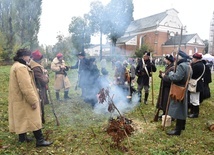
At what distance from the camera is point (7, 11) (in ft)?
44.7

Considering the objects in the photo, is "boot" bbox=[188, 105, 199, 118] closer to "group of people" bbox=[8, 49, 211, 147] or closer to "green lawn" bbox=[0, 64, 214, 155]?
"group of people" bbox=[8, 49, 211, 147]

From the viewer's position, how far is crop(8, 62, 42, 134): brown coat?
3.61 meters

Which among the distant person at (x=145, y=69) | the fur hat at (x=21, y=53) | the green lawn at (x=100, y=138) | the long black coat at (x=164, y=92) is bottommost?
the green lawn at (x=100, y=138)

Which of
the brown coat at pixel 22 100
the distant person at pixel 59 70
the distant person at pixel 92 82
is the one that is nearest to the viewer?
the brown coat at pixel 22 100

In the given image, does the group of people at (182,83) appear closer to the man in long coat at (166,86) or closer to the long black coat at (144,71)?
the man in long coat at (166,86)

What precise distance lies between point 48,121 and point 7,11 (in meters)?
11.0

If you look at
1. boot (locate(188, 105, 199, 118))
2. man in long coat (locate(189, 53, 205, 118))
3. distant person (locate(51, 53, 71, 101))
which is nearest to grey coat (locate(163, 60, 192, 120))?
man in long coat (locate(189, 53, 205, 118))

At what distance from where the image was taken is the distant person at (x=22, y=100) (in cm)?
361

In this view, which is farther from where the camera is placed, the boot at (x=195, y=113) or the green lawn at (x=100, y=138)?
the boot at (x=195, y=113)

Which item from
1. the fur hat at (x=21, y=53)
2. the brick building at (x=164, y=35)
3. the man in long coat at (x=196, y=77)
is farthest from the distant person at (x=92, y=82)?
the brick building at (x=164, y=35)

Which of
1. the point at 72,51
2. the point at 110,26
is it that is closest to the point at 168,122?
the point at 110,26

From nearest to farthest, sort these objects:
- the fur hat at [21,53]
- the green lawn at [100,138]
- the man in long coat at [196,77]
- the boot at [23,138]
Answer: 1. the fur hat at [21,53]
2. the green lawn at [100,138]
3. the boot at [23,138]
4. the man in long coat at [196,77]

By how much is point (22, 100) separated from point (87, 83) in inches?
148

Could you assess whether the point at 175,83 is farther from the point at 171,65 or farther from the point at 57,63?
the point at 57,63
